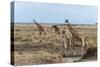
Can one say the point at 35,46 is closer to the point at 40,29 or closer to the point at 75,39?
the point at 40,29

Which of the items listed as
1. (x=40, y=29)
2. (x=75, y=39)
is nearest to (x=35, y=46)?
(x=40, y=29)

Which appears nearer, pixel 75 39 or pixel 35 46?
pixel 35 46

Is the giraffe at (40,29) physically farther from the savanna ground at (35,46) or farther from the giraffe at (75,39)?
the giraffe at (75,39)

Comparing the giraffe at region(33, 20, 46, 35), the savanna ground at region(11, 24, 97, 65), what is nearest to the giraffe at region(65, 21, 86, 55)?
the savanna ground at region(11, 24, 97, 65)

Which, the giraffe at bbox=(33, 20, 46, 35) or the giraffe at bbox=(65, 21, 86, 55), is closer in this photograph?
the giraffe at bbox=(33, 20, 46, 35)

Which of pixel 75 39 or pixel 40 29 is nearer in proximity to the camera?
pixel 40 29

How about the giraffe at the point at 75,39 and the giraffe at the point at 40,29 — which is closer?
the giraffe at the point at 40,29

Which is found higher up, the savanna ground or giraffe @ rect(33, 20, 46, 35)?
giraffe @ rect(33, 20, 46, 35)

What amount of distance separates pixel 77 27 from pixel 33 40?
21.6 inches

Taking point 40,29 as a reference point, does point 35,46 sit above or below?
below

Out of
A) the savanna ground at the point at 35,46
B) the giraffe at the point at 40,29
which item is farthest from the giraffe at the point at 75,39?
the giraffe at the point at 40,29

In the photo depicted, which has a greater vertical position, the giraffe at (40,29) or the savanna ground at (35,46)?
the giraffe at (40,29)

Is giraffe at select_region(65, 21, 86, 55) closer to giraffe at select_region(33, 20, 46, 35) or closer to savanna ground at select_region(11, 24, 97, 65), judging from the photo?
savanna ground at select_region(11, 24, 97, 65)
